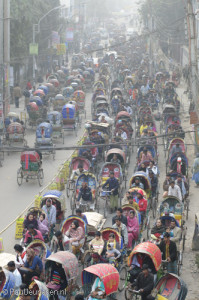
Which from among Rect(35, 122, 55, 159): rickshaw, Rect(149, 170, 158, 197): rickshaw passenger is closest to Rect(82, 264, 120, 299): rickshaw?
Rect(149, 170, 158, 197): rickshaw passenger

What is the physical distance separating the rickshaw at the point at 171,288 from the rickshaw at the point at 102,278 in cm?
97

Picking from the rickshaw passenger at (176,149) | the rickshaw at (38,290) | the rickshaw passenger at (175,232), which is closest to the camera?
the rickshaw at (38,290)

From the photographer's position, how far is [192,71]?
1038 inches

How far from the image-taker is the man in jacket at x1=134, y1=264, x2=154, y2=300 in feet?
47.5

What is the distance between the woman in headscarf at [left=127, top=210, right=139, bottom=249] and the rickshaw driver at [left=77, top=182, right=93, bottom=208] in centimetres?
316

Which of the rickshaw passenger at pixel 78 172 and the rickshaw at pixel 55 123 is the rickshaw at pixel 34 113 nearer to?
the rickshaw at pixel 55 123

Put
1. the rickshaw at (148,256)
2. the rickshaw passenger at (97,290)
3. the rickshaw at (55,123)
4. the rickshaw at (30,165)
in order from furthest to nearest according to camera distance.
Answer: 1. the rickshaw at (55,123)
2. the rickshaw at (30,165)
3. the rickshaw at (148,256)
4. the rickshaw passenger at (97,290)

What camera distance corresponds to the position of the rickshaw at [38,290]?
13677 mm

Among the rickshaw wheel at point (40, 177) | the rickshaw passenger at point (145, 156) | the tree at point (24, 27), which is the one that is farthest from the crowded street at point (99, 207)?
the tree at point (24, 27)

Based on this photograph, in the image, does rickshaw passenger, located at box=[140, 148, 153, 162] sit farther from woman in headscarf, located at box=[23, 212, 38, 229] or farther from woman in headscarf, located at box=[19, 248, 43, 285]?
woman in headscarf, located at box=[19, 248, 43, 285]

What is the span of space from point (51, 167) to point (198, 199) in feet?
24.3

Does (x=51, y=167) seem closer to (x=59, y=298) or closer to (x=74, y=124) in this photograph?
(x=74, y=124)

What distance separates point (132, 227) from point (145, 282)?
4205 millimetres

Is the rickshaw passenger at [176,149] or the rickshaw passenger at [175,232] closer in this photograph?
the rickshaw passenger at [175,232]
